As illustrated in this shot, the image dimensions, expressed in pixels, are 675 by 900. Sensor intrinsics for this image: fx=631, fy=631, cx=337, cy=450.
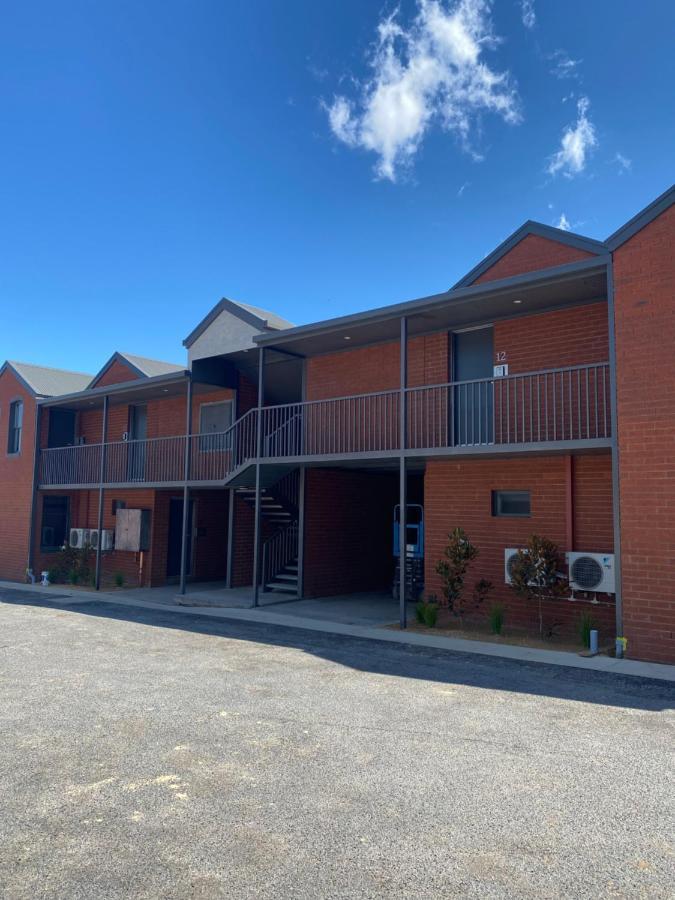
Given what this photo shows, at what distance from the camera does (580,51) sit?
12.0 meters

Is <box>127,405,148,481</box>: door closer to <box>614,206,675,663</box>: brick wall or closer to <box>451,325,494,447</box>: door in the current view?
<box>451,325,494,447</box>: door

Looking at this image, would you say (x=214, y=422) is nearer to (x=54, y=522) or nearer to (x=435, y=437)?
(x=54, y=522)

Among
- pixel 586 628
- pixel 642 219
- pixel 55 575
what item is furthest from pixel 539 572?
pixel 55 575

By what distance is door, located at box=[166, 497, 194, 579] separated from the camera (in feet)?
61.0

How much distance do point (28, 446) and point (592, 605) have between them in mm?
17783

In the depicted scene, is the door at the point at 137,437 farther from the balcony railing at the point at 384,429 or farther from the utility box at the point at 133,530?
the utility box at the point at 133,530

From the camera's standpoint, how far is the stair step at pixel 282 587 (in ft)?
Answer: 49.8

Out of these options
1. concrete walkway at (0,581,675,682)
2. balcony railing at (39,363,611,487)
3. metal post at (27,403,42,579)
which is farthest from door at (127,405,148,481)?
concrete walkway at (0,581,675,682)

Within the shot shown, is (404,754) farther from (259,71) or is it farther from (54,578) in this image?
(54,578)

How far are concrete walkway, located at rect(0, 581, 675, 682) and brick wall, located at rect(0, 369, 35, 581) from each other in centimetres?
150

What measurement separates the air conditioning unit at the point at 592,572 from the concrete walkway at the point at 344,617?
125 cm

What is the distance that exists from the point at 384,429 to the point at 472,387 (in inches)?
87.9

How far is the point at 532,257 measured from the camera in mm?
12680

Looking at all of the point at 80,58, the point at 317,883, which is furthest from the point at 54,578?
the point at 317,883
